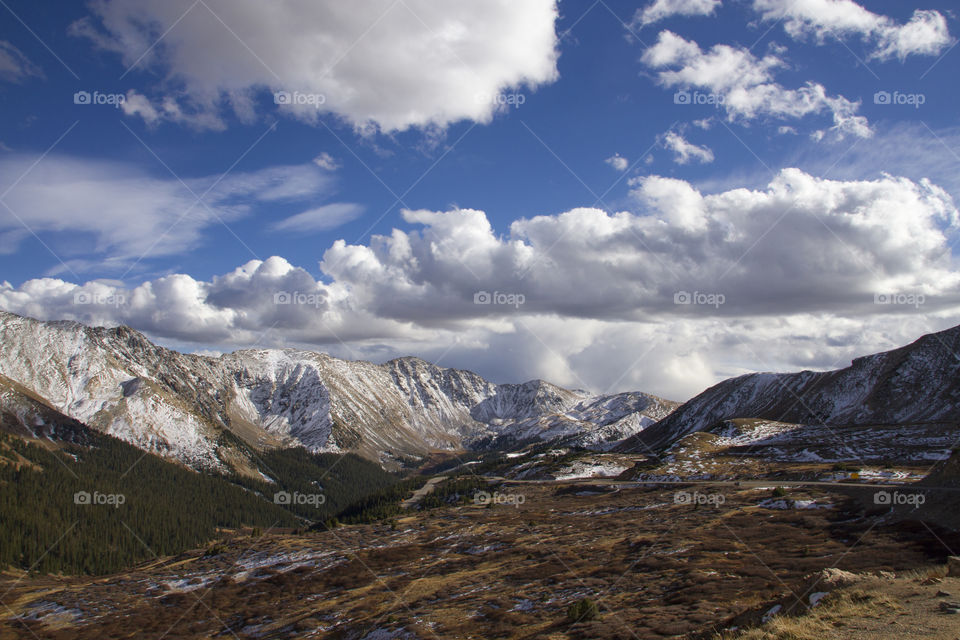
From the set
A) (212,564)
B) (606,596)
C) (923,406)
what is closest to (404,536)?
(212,564)

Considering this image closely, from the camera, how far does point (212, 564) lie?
92375 millimetres

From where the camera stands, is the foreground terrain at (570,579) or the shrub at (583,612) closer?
the foreground terrain at (570,579)

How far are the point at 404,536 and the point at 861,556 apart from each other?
7348 centimetres

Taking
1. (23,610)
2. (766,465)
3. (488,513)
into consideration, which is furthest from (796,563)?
(23,610)

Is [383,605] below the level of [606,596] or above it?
below

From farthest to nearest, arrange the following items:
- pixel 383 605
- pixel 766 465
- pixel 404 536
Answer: pixel 766 465
pixel 404 536
pixel 383 605

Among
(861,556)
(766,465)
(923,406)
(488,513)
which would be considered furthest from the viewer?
(923,406)

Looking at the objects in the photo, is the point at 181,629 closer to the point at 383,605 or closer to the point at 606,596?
the point at 383,605

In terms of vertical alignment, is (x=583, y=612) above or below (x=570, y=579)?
above

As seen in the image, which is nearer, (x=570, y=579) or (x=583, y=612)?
(x=583, y=612)

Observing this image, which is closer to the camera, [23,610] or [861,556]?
[861,556]

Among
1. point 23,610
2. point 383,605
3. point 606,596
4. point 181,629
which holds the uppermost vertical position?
point 606,596

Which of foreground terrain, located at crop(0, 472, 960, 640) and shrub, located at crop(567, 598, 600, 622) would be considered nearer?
foreground terrain, located at crop(0, 472, 960, 640)

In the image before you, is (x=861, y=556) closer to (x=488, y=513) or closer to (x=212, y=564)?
(x=488, y=513)
